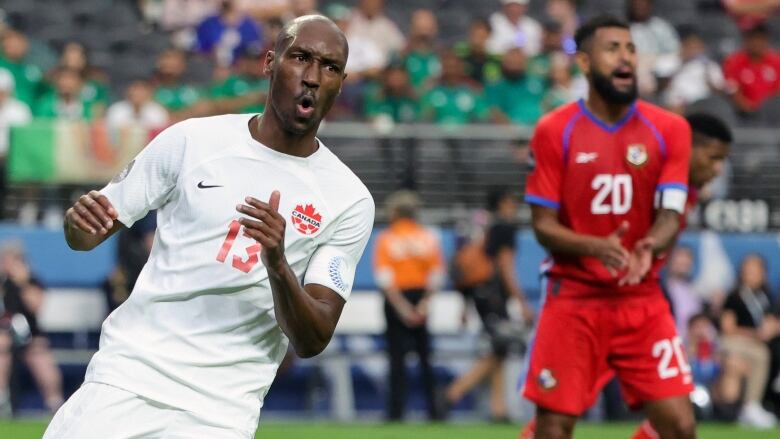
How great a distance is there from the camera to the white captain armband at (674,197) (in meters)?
6.89

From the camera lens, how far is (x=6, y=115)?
14039mm

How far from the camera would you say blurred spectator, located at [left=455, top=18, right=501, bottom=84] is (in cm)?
1566

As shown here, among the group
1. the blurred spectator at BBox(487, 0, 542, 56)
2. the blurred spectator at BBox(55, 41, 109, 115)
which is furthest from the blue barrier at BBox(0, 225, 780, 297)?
the blurred spectator at BBox(487, 0, 542, 56)

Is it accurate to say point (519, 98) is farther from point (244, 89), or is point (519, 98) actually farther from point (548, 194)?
point (548, 194)

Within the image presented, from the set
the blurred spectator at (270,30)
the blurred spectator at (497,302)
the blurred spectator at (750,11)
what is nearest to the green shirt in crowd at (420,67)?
the blurred spectator at (270,30)

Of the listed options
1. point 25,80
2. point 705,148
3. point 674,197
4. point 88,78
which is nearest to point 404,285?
point 88,78

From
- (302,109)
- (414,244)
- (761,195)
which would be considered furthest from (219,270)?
(761,195)

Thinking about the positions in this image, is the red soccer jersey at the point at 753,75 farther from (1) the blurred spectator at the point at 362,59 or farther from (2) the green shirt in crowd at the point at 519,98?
(1) the blurred spectator at the point at 362,59

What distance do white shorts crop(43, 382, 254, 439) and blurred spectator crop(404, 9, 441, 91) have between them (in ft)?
36.0

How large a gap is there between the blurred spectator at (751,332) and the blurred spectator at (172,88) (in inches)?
224

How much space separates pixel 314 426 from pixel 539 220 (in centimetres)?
625

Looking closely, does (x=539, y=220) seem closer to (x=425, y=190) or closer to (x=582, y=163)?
(x=582, y=163)

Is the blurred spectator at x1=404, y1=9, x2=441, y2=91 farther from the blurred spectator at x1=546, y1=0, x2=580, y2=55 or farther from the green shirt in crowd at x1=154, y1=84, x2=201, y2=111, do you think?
the green shirt in crowd at x1=154, y1=84, x2=201, y2=111

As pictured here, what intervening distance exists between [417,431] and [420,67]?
4701 millimetres
